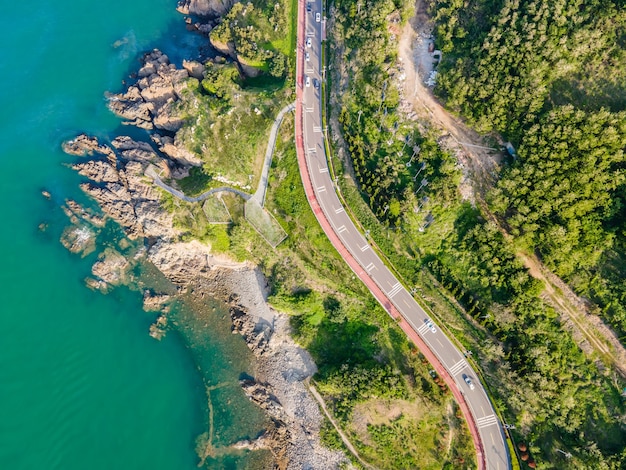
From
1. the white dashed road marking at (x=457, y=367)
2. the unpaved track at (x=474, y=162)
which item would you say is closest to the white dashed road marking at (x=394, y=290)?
the white dashed road marking at (x=457, y=367)

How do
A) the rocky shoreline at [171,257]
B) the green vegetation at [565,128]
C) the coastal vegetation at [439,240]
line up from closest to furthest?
the green vegetation at [565,128]
the coastal vegetation at [439,240]
the rocky shoreline at [171,257]

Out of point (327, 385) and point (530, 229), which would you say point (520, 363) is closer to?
point (530, 229)

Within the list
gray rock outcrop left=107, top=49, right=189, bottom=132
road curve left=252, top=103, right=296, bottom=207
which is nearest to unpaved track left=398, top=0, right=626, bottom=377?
road curve left=252, top=103, right=296, bottom=207

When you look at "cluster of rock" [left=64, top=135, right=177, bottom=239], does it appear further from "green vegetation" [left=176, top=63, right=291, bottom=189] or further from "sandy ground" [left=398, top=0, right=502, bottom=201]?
"sandy ground" [left=398, top=0, right=502, bottom=201]

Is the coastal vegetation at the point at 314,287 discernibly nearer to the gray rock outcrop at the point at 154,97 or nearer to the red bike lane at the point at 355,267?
the red bike lane at the point at 355,267

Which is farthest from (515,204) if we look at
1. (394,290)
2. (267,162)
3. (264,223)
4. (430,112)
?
(267,162)

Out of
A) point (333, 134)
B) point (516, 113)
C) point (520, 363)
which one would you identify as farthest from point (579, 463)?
point (333, 134)

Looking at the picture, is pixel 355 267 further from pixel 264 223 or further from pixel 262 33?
pixel 262 33
